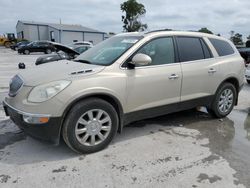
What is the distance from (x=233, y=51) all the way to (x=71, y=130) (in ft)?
12.4

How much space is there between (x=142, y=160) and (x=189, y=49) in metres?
2.21

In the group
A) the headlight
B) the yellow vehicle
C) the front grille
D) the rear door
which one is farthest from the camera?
the yellow vehicle

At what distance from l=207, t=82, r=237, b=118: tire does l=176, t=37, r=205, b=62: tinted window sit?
883 millimetres

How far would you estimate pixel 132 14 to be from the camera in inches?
2114

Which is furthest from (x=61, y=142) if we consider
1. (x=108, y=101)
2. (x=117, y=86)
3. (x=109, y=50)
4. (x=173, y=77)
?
(x=173, y=77)

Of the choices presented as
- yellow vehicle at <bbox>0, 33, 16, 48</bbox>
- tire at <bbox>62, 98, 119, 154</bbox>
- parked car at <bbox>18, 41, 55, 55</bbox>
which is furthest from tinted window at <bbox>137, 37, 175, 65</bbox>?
yellow vehicle at <bbox>0, 33, 16, 48</bbox>

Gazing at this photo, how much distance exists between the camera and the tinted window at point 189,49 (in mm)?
4322

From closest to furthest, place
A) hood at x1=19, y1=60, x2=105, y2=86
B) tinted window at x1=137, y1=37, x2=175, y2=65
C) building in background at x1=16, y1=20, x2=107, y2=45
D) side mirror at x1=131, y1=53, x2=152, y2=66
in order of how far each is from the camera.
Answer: hood at x1=19, y1=60, x2=105, y2=86 < side mirror at x1=131, y1=53, x2=152, y2=66 < tinted window at x1=137, y1=37, x2=175, y2=65 < building in background at x1=16, y1=20, x2=107, y2=45

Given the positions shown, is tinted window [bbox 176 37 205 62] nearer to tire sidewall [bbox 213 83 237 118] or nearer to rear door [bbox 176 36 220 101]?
rear door [bbox 176 36 220 101]

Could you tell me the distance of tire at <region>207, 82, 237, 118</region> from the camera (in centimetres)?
492

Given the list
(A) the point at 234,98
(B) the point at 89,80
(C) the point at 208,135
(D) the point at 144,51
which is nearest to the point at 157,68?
(D) the point at 144,51

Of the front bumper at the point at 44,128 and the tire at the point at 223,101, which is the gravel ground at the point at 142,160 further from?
the tire at the point at 223,101

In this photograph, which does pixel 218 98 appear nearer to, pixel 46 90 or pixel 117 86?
pixel 117 86

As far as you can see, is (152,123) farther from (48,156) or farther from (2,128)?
(2,128)
